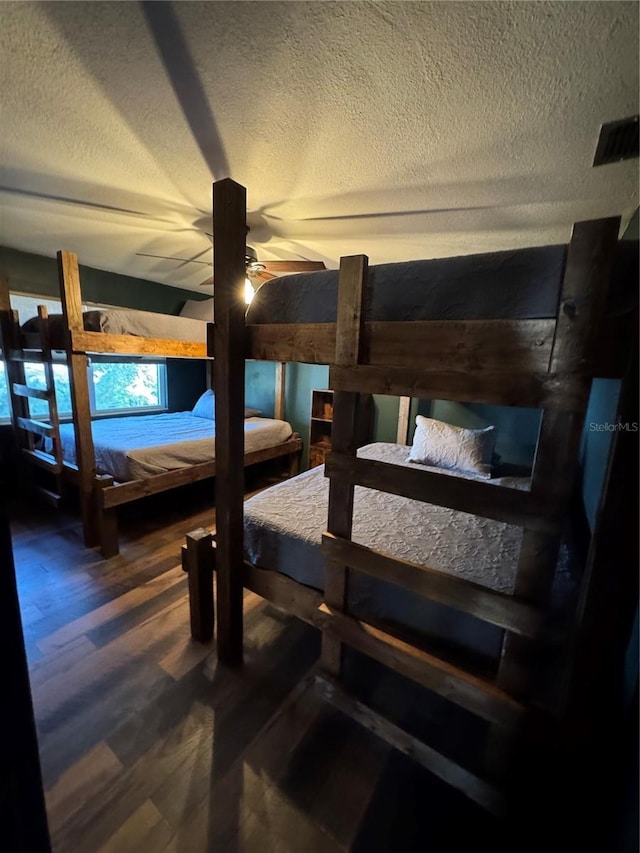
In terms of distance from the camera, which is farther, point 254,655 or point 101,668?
point 254,655

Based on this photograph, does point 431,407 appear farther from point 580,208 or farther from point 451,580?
point 451,580

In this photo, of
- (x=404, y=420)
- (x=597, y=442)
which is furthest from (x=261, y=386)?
(x=597, y=442)

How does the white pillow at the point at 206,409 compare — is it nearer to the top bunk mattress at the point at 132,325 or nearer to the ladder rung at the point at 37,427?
the top bunk mattress at the point at 132,325

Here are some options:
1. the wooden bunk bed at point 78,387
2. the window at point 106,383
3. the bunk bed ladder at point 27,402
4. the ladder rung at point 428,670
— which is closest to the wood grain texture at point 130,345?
the wooden bunk bed at point 78,387

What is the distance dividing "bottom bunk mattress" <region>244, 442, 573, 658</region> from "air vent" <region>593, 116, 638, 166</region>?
1598mm

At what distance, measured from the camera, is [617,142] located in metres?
1.19

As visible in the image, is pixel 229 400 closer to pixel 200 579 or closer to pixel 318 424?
pixel 200 579

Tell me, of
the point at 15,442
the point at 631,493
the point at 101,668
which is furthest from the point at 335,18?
the point at 15,442

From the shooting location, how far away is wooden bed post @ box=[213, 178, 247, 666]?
4.08 ft

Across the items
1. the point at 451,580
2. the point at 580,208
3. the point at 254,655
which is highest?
the point at 580,208

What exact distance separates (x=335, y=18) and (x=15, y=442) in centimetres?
372

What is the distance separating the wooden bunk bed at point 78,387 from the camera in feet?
7.14

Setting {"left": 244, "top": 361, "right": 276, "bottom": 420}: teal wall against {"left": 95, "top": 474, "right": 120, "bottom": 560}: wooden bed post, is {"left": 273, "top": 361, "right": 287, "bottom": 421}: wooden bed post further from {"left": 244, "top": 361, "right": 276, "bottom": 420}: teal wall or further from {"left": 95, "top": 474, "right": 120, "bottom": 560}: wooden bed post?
{"left": 95, "top": 474, "right": 120, "bottom": 560}: wooden bed post

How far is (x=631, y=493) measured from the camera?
2.25 ft
